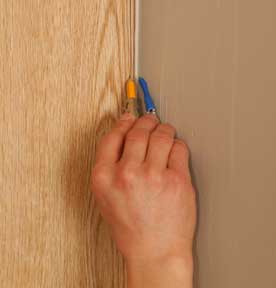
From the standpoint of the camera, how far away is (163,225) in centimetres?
49

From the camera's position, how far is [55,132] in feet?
1.84

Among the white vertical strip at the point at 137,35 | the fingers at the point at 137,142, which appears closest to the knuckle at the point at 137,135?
the fingers at the point at 137,142

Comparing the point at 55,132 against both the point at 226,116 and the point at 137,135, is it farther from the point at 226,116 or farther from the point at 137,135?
the point at 226,116

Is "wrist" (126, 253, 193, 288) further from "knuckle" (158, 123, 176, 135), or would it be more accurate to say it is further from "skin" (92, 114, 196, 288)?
"knuckle" (158, 123, 176, 135)

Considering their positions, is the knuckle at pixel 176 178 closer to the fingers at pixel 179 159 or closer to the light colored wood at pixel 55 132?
the fingers at pixel 179 159

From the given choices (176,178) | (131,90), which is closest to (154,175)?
(176,178)

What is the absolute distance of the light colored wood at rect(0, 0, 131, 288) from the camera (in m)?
0.55

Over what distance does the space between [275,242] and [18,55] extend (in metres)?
0.38

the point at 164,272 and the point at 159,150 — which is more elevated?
the point at 159,150

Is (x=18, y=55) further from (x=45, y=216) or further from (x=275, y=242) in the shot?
(x=275, y=242)

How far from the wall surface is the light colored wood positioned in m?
0.08

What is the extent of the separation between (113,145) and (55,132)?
0.09m

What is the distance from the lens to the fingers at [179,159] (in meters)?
0.50

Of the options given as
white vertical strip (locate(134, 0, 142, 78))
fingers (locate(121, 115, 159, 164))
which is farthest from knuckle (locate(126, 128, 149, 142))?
white vertical strip (locate(134, 0, 142, 78))
